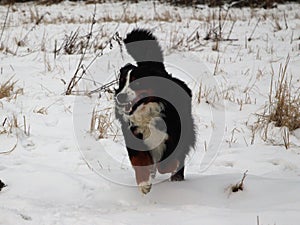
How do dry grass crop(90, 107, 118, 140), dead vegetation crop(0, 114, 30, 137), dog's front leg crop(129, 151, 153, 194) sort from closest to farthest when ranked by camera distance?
dog's front leg crop(129, 151, 153, 194) < dead vegetation crop(0, 114, 30, 137) < dry grass crop(90, 107, 118, 140)

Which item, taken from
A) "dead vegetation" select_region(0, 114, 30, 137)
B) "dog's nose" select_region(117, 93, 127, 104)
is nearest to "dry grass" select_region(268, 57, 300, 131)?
"dog's nose" select_region(117, 93, 127, 104)

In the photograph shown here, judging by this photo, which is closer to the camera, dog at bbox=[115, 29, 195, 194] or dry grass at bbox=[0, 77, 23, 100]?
dog at bbox=[115, 29, 195, 194]

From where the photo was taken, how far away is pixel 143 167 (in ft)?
7.43

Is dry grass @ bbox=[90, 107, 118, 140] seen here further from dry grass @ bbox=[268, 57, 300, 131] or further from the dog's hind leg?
dry grass @ bbox=[268, 57, 300, 131]

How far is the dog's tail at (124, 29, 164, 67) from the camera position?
96.9 inches

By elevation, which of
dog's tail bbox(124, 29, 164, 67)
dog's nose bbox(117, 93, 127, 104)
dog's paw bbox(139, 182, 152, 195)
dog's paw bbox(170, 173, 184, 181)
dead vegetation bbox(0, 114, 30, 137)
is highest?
dog's tail bbox(124, 29, 164, 67)

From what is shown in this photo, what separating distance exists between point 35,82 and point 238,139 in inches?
95.6

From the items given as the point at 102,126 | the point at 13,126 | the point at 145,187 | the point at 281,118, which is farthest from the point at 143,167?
the point at 281,118

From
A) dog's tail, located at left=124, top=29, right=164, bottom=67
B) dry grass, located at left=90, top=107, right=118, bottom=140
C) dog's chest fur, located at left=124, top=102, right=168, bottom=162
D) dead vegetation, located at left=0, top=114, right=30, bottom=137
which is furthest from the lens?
dry grass, located at left=90, top=107, right=118, bottom=140

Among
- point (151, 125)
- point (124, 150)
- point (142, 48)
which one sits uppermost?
point (142, 48)

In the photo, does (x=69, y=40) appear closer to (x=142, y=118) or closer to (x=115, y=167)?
(x=115, y=167)

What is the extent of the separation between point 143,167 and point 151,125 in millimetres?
251

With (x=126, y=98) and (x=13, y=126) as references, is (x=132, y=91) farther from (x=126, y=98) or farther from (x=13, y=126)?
(x=13, y=126)

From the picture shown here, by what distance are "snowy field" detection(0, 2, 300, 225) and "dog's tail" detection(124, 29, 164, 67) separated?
77 centimetres
